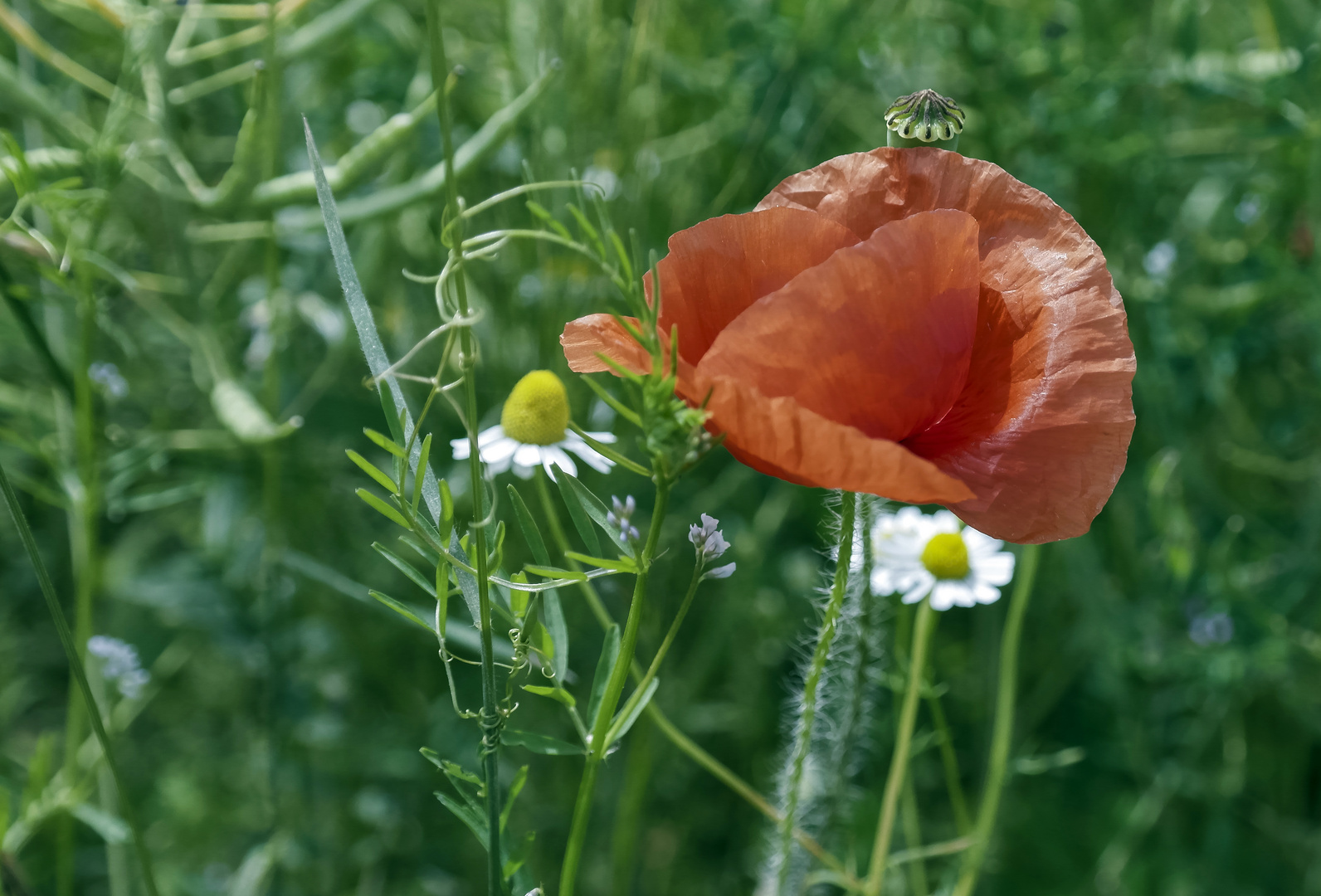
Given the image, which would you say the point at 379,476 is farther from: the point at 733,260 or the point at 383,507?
the point at 733,260

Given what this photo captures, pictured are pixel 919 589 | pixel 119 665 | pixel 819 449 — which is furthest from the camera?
pixel 119 665

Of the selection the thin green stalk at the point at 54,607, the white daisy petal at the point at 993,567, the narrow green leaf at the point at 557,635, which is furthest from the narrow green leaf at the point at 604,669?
the white daisy petal at the point at 993,567

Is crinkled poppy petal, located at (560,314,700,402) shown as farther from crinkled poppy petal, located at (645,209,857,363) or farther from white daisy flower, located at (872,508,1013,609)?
white daisy flower, located at (872,508,1013,609)

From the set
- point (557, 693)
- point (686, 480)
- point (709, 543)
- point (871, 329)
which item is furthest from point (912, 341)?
point (686, 480)

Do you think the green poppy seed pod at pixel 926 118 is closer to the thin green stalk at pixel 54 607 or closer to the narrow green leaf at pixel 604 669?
the narrow green leaf at pixel 604 669

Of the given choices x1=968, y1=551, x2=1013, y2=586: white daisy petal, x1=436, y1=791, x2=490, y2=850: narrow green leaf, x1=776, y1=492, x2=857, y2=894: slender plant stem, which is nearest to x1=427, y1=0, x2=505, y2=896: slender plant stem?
x1=436, y1=791, x2=490, y2=850: narrow green leaf

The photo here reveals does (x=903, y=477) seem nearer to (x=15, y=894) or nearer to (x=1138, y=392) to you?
(x=15, y=894)
